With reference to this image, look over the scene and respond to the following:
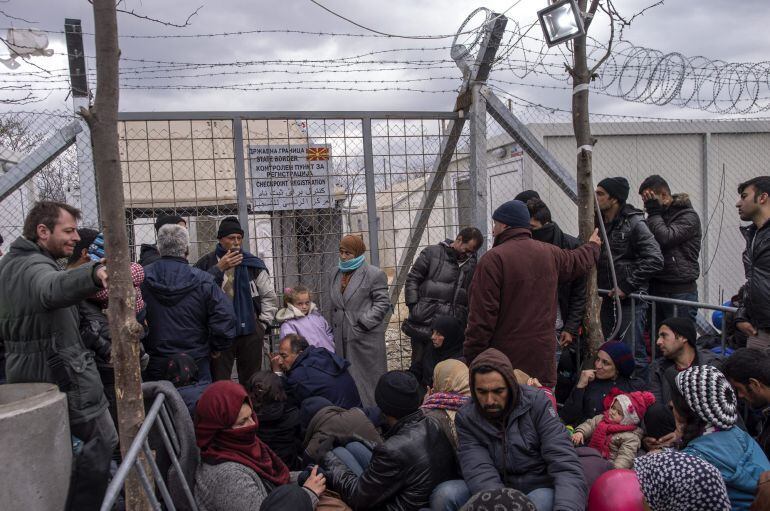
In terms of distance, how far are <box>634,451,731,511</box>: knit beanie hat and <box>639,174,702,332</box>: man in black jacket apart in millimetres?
2823

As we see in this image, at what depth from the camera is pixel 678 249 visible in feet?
16.5

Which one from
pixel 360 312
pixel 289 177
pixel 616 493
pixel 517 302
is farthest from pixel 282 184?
pixel 616 493

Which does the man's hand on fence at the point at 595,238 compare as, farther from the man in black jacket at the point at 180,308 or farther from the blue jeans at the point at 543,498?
the man in black jacket at the point at 180,308

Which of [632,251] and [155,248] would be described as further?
[155,248]

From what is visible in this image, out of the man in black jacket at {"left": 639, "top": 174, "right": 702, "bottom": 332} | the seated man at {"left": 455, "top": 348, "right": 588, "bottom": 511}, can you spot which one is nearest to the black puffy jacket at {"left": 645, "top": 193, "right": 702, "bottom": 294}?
the man in black jacket at {"left": 639, "top": 174, "right": 702, "bottom": 332}

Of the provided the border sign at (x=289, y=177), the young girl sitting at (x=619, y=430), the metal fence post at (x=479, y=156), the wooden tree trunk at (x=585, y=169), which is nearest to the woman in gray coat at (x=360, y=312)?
the border sign at (x=289, y=177)

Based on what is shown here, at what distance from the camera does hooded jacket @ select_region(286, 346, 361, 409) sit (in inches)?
166

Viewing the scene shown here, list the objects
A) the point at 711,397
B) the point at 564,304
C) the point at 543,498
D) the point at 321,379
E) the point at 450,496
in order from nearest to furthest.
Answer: the point at 711,397, the point at 543,498, the point at 450,496, the point at 321,379, the point at 564,304

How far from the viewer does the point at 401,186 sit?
20.4ft

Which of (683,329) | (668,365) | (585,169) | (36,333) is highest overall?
(585,169)

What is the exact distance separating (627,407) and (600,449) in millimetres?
308

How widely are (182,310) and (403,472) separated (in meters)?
1.99

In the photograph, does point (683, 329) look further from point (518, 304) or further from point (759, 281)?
point (518, 304)

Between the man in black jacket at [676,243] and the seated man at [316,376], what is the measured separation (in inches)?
102
